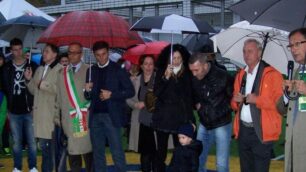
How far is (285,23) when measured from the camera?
537cm

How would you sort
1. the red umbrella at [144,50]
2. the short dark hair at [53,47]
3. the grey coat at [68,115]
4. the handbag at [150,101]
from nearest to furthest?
the grey coat at [68,115] → the handbag at [150,101] → the short dark hair at [53,47] → the red umbrella at [144,50]

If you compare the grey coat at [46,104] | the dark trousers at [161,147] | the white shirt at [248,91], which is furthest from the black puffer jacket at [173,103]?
the grey coat at [46,104]

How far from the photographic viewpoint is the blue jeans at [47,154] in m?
7.43

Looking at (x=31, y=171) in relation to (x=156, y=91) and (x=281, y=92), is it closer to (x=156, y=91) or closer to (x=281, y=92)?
(x=156, y=91)

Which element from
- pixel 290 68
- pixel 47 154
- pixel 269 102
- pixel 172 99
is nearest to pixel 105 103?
pixel 172 99

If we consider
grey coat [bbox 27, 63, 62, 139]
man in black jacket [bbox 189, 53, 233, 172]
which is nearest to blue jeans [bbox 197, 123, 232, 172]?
man in black jacket [bbox 189, 53, 233, 172]

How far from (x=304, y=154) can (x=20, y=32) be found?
5.41 meters

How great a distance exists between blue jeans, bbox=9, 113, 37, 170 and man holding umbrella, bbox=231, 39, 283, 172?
357cm

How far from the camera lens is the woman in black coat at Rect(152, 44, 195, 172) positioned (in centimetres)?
664

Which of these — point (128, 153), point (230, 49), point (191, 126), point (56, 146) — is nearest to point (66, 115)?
point (56, 146)

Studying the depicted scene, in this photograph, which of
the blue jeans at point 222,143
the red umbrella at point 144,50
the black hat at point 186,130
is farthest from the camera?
the red umbrella at point 144,50

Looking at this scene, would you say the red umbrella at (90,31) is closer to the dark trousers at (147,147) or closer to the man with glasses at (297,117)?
the dark trousers at (147,147)

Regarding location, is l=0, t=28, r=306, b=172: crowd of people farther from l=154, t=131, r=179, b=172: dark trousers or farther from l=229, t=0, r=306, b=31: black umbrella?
l=229, t=0, r=306, b=31: black umbrella

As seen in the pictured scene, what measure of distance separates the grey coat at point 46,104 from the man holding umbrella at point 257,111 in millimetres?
2713
